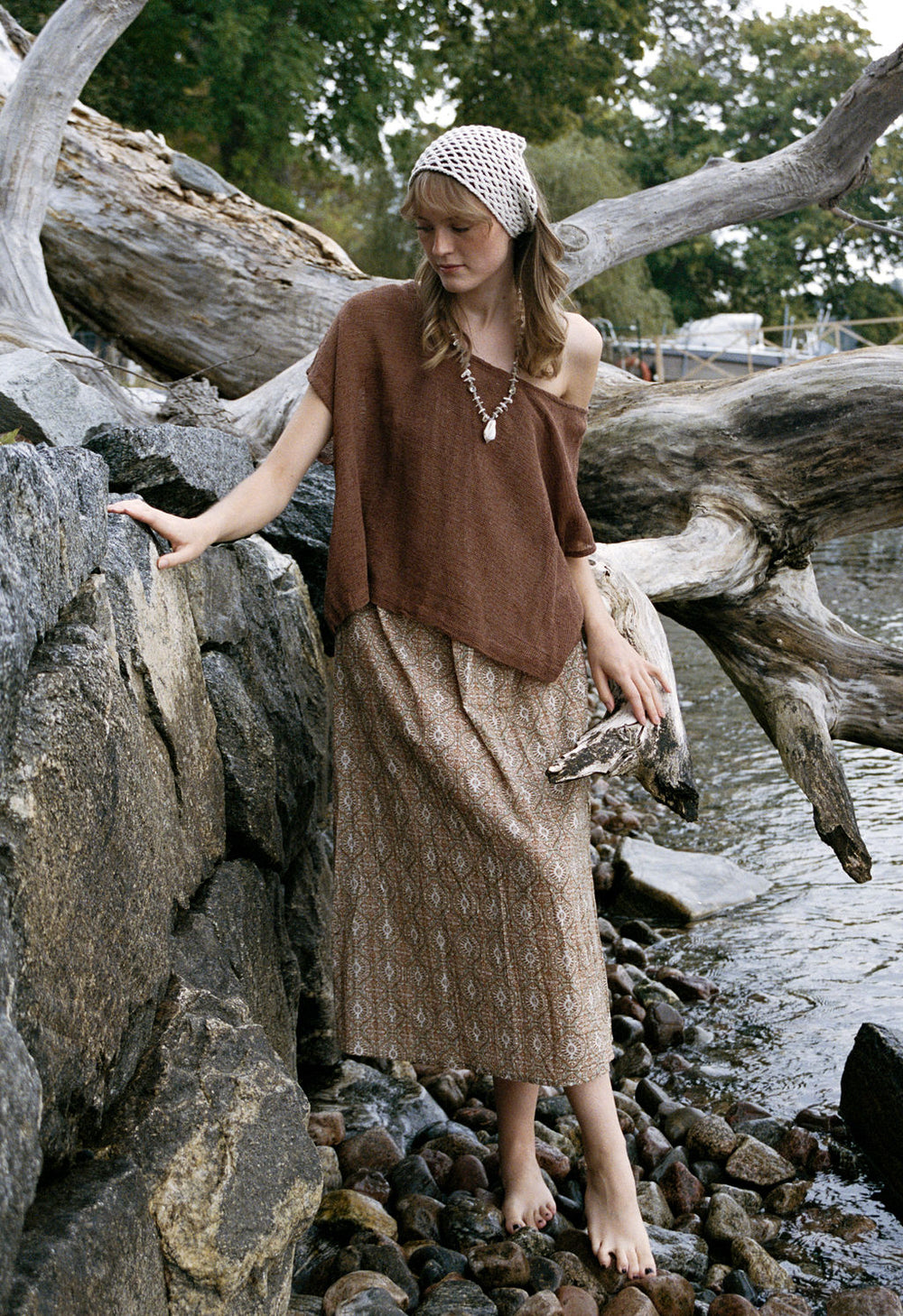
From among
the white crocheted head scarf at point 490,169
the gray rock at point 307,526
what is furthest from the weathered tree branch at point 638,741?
the white crocheted head scarf at point 490,169

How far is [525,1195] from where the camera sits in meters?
2.77

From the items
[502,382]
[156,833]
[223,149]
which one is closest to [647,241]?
[502,382]

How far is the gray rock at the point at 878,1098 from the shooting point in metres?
3.04

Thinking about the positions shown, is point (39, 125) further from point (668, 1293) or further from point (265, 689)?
point (668, 1293)

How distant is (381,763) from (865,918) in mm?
2741

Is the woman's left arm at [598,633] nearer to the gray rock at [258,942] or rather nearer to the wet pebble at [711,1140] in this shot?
the gray rock at [258,942]

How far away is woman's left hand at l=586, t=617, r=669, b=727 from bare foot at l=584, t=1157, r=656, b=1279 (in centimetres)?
96

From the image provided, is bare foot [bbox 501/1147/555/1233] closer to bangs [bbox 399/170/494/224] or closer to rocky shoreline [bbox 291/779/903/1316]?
rocky shoreline [bbox 291/779/903/1316]

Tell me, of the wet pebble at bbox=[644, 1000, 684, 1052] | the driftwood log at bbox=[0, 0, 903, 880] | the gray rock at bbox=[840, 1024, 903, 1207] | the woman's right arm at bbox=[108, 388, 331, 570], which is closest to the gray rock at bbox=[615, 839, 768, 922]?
the wet pebble at bbox=[644, 1000, 684, 1052]

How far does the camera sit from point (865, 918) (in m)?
4.69

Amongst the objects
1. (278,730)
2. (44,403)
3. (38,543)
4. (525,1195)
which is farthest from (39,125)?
(525,1195)

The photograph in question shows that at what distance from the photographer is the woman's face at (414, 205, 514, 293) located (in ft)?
7.93

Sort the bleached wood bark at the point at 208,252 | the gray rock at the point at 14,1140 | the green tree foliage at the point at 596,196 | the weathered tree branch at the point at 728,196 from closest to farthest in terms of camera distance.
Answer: the gray rock at the point at 14,1140 < the bleached wood bark at the point at 208,252 < the weathered tree branch at the point at 728,196 < the green tree foliage at the point at 596,196

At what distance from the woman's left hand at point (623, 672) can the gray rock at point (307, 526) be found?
1.13m
